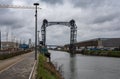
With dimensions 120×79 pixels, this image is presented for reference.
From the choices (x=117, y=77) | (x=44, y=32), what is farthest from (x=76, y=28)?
(x=117, y=77)

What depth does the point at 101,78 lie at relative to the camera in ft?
139

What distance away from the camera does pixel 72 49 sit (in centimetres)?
19500

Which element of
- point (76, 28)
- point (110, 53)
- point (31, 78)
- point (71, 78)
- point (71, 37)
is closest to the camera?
point (31, 78)

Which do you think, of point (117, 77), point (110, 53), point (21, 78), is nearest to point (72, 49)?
point (110, 53)

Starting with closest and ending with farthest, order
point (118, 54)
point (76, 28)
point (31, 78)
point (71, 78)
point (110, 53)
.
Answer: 1. point (31, 78)
2. point (71, 78)
3. point (118, 54)
4. point (110, 53)
5. point (76, 28)

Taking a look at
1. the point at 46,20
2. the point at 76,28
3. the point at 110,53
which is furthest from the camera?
the point at 76,28

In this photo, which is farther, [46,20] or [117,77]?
[46,20]

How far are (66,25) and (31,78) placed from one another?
153 m

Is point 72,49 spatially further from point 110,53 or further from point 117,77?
point 117,77

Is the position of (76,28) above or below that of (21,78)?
above

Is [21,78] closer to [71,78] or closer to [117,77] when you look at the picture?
[71,78]

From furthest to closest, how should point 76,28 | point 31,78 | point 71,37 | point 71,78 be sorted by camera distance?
point 71,37 < point 76,28 < point 71,78 < point 31,78

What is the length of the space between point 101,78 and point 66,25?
13092cm

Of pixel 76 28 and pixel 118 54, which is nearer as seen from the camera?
pixel 118 54
